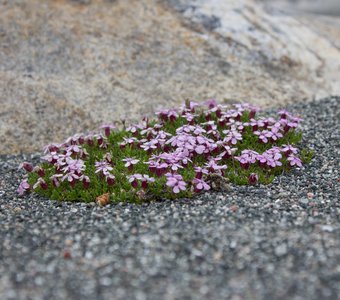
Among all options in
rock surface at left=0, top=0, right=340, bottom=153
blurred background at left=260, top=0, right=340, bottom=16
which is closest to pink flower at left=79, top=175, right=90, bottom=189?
rock surface at left=0, top=0, right=340, bottom=153

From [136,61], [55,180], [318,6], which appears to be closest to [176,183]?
[55,180]

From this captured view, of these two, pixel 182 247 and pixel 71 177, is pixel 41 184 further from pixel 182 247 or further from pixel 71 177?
pixel 182 247

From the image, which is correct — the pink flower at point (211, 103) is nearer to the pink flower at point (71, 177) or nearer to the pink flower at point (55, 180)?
the pink flower at point (71, 177)

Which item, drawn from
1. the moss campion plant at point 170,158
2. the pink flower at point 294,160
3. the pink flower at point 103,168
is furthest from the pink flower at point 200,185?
the pink flower at point 294,160

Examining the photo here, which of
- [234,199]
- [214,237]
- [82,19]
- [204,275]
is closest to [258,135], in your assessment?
[234,199]

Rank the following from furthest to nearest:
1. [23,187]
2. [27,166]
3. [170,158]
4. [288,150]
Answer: [27,166], [288,150], [23,187], [170,158]

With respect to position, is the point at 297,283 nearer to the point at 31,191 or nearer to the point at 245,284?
the point at 245,284
